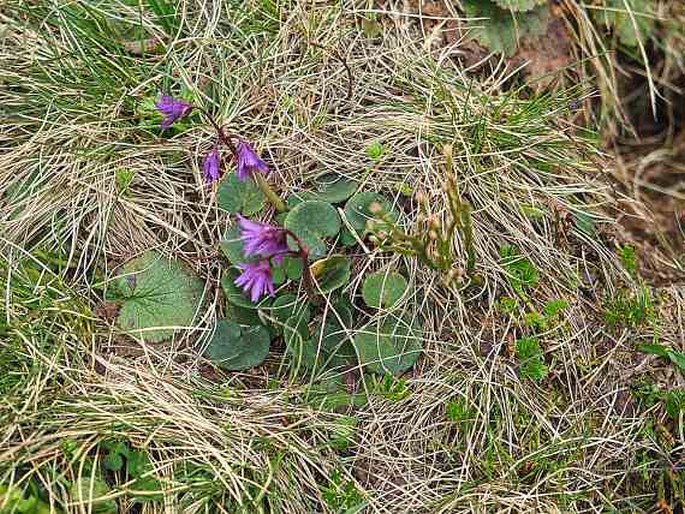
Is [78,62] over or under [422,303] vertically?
over

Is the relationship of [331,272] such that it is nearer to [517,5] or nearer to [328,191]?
[328,191]

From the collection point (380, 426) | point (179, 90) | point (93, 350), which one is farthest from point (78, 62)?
point (380, 426)

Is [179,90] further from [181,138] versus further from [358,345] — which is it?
[358,345]

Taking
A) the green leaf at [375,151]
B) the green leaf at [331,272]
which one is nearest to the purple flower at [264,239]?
the green leaf at [331,272]

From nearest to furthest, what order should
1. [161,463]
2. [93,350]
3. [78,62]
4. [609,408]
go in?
[161,463], [93,350], [609,408], [78,62]

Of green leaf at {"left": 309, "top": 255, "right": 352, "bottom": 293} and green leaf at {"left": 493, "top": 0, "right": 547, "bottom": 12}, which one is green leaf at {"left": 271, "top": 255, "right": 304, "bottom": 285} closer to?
green leaf at {"left": 309, "top": 255, "right": 352, "bottom": 293}

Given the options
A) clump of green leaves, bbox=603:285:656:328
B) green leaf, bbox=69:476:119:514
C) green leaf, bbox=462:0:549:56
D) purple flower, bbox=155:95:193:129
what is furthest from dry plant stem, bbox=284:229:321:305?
green leaf, bbox=462:0:549:56
